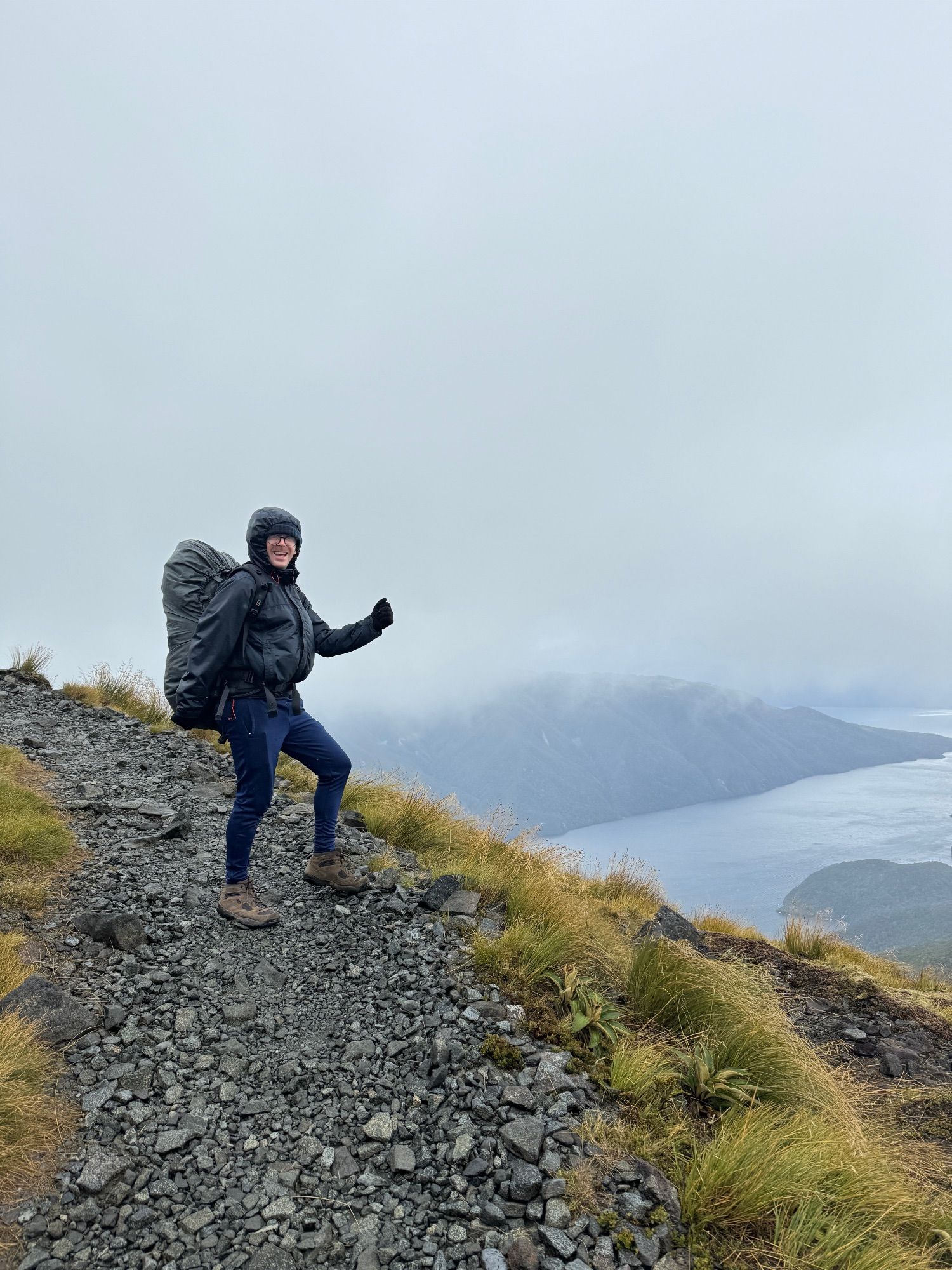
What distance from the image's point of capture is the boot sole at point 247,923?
17.0 feet

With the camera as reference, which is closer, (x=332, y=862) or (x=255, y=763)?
(x=255, y=763)

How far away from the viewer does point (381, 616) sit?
578cm

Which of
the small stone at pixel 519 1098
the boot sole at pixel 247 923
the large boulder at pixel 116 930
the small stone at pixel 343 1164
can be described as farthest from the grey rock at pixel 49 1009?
the small stone at pixel 519 1098

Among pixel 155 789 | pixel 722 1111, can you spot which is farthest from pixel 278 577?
pixel 155 789

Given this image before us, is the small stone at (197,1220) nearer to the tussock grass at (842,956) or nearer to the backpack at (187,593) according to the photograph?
the backpack at (187,593)

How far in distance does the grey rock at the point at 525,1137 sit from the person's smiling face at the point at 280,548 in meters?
4.27

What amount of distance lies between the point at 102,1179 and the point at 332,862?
3.14 m

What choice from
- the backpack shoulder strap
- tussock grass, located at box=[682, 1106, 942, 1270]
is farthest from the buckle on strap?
tussock grass, located at box=[682, 1106, 942, 1270]

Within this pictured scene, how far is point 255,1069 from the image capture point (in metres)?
3.78

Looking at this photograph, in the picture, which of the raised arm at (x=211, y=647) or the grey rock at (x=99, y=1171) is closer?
the grey rock at (x=99, y=1171)

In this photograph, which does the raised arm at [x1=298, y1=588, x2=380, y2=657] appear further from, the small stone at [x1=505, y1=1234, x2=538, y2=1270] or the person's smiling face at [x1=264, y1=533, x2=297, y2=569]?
the small stone at [x1=505, y1=1234, x2=538, y2=1270]

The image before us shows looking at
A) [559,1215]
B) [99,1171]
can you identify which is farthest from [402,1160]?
[99,1171]

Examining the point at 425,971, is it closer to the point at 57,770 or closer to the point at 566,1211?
the point at 566,1211

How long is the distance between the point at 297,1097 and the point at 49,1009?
1697 millimetres
